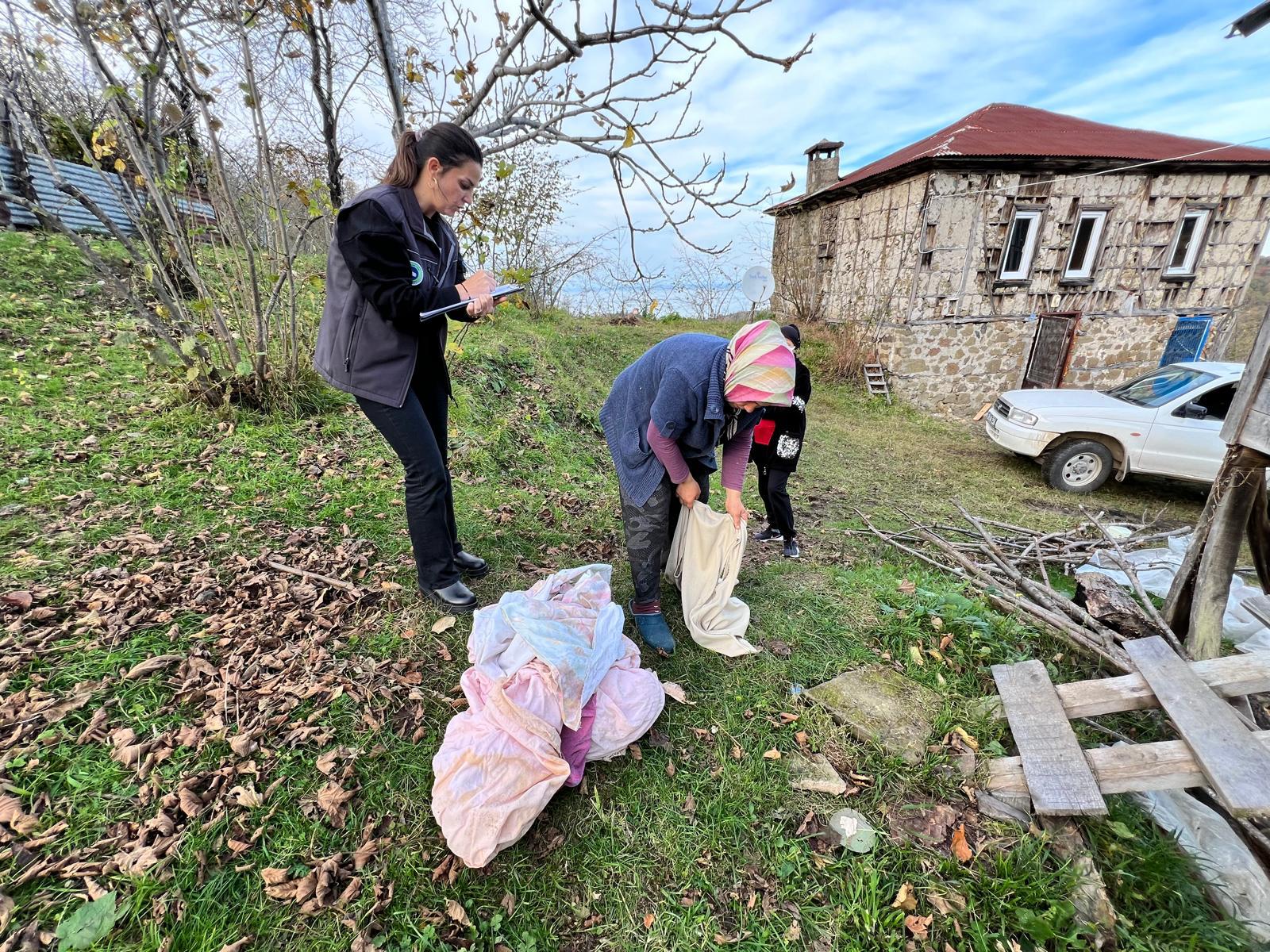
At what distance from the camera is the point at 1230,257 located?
11.5 meters

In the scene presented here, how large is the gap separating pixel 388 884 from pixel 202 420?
12.9 feet

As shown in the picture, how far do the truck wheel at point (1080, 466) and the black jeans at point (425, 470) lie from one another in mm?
7737

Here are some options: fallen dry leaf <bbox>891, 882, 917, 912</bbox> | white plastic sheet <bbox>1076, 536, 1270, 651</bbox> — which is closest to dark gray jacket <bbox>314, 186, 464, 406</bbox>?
fallen dry leaf <bbox>891, 882, 917, 912</bbox>

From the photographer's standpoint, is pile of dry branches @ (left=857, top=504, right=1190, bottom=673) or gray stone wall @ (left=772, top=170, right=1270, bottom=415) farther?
gray stone wall @ (left=772, top=170, right=1270, bottom=415)

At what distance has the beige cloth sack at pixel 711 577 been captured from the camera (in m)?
2.63

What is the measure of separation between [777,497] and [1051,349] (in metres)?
11.6

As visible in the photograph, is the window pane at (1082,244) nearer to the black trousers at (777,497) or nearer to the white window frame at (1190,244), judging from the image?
the white window frame at (1190,244)

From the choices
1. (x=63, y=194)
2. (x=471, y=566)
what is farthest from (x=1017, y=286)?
(x=63, y=194)

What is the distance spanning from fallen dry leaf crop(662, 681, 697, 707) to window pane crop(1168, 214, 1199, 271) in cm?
1549

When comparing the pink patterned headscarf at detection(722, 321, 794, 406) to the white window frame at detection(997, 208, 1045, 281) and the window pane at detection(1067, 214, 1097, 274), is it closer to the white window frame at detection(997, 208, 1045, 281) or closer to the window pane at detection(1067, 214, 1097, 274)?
the white window frame at detection(997, 208, 1045, 281)

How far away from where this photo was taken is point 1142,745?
6.15 ft

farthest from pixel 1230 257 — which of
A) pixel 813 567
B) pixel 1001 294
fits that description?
pixel 813 567

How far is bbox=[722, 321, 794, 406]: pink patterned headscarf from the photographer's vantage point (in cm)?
204

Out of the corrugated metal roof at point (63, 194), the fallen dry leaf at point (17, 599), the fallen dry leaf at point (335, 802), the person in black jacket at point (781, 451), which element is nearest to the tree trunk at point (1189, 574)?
the person in black jacket at point (781, 451)
